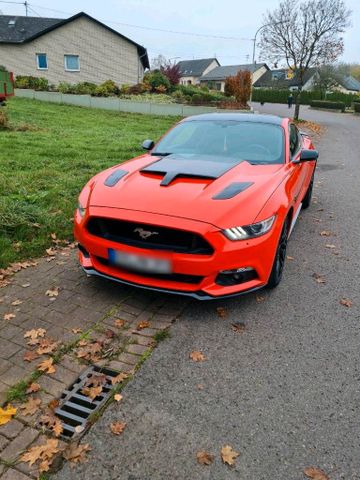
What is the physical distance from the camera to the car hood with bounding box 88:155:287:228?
3.31 metres

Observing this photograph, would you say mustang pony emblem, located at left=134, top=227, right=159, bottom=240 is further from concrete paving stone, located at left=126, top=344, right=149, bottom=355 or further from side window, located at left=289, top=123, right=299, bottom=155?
side window, located at left=289, top=123, right=299, bottom=155

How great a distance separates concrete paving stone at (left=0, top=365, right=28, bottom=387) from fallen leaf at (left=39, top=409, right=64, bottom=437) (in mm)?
378

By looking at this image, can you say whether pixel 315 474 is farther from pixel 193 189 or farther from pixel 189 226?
pixel 193 189

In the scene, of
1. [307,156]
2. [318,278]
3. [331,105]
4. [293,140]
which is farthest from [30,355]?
[331,105]

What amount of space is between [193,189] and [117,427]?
200 centimetres

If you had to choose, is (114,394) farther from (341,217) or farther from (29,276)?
(341,217)

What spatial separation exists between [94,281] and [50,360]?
121cm

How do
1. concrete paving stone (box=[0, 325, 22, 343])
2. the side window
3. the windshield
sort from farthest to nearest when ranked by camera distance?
the side window < the windshield < concrete paving stone (box=[0, 325, 22, 343])

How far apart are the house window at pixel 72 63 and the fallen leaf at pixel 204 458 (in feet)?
111

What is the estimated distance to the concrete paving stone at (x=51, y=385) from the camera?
2.63 m

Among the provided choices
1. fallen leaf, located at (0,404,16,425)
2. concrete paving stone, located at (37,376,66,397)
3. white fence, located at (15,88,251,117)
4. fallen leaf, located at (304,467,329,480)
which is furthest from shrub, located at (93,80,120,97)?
fallen leaf, located at (304,467,329,480)

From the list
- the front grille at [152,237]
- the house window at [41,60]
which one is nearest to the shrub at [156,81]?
the house window at [41,60]

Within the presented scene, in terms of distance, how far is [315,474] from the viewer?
2137mm

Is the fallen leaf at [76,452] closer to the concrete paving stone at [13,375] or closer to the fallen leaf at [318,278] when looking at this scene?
the concrete paving stone at [13,375]
